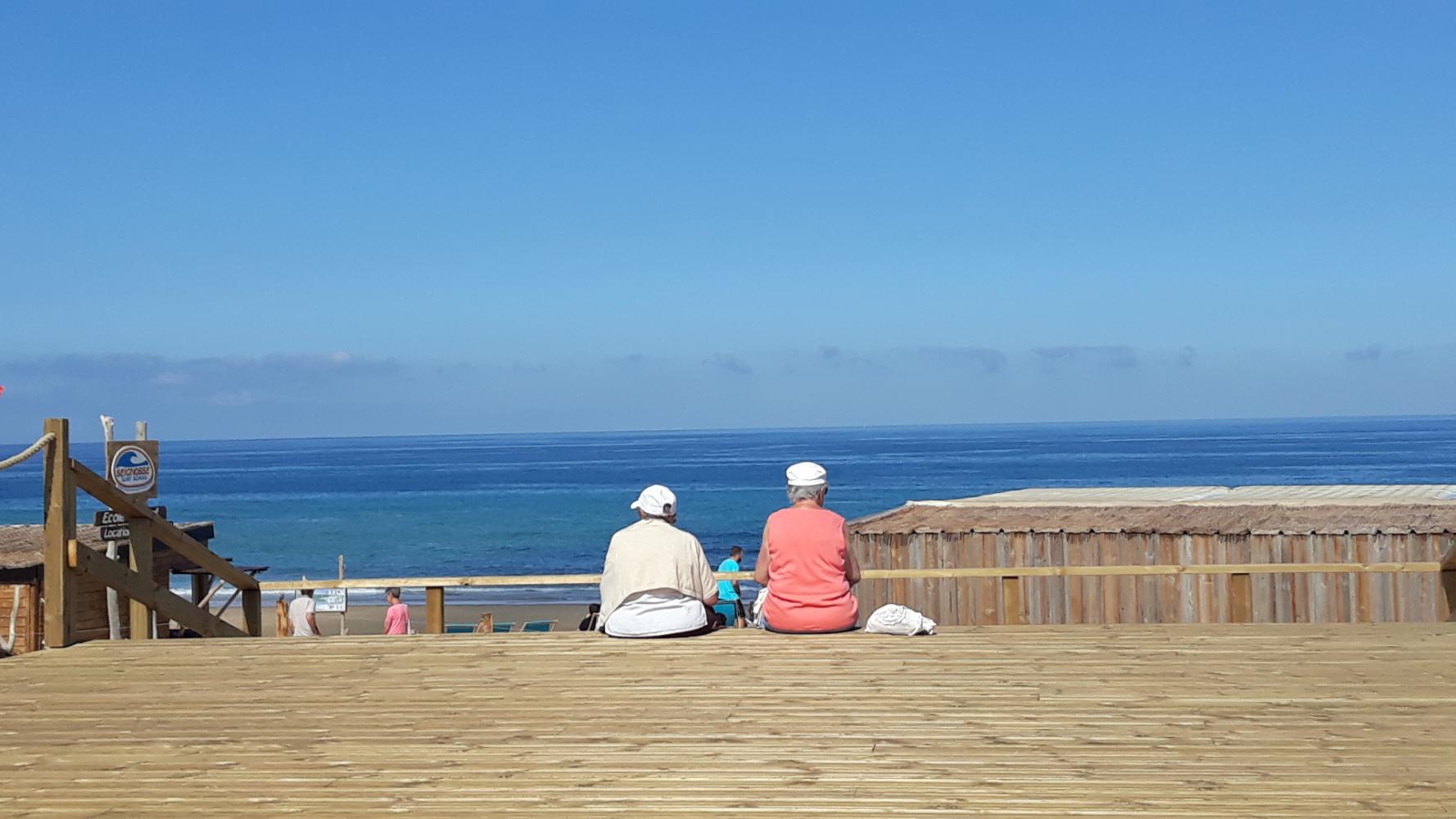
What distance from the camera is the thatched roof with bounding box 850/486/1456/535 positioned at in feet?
65.1

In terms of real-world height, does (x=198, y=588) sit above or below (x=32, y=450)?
below

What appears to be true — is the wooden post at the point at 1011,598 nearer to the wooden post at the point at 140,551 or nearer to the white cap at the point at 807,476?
the white cap at the point at 807,476

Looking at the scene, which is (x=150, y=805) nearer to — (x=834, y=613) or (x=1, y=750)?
(x=1, y=750)

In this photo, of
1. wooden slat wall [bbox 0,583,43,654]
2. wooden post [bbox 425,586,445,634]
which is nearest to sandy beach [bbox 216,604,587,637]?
wooden slat wall [bbox 0,583,43,654]

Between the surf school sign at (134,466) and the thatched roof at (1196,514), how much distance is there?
36.9ft

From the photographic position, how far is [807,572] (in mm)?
8609

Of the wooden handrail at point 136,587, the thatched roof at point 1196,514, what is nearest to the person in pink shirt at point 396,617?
the thatched roof at point 1196,514

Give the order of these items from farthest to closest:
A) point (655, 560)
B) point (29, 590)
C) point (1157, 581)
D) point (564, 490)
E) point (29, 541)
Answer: point (564, 490) < point (29, 541) < point (29, 590) < point (1157, 581) < point (655, 560)

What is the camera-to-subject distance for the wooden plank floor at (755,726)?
507 cm

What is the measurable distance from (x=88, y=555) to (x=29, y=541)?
16.6m

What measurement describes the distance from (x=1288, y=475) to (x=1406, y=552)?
86.6 metres

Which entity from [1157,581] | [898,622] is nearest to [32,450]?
[898,622]

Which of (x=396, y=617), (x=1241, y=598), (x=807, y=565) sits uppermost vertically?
(x=807, y=565)

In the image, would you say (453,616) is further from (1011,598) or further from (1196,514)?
(1011,598)
